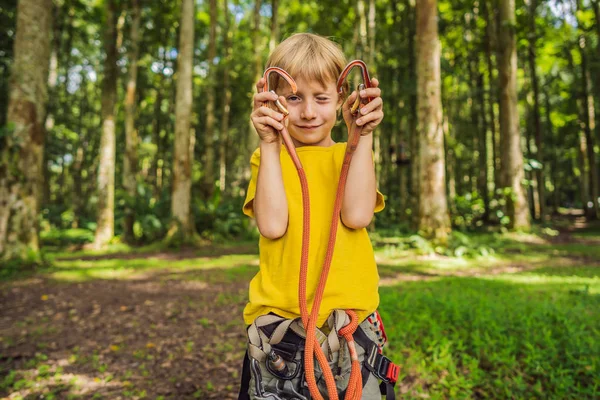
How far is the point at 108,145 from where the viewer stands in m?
12.8

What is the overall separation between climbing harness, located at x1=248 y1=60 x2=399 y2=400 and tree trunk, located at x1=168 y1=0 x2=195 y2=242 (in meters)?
11.2

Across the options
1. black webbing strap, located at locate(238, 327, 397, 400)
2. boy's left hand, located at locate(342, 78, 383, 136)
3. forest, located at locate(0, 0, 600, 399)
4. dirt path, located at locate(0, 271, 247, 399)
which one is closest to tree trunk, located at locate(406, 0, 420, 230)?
forest, located at locate(0, 0, 600, 399)

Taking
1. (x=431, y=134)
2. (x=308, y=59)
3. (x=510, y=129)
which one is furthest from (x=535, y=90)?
(x=308, y=59)

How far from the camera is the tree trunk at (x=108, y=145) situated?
12.8 m

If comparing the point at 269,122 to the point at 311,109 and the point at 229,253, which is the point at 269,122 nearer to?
the point at 311,109

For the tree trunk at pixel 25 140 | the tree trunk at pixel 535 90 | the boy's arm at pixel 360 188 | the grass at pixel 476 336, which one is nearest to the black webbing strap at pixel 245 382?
the boy's arm at pixel 360 188

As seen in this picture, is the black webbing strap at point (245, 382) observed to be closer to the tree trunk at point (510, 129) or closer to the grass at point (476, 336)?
the grass at point (476, 336)

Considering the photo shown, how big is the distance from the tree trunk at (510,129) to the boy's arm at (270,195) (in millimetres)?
13441

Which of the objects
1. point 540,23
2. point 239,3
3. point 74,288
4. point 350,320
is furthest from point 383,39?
point 350,320

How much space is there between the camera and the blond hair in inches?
56.7

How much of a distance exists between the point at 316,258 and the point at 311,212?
0.56ft

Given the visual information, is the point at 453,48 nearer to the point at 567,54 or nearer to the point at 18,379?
the point at 567,54

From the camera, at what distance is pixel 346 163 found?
1.31 metres

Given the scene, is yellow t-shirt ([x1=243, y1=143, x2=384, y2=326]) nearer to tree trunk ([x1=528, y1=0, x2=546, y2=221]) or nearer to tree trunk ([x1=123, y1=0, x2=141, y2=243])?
tree trunk ([x1=123, y1=0, x2=141, y2=243])
